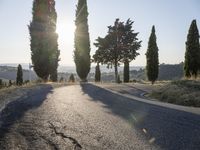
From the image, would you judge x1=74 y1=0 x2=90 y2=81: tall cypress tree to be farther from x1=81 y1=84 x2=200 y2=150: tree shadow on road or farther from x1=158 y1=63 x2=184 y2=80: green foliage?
x1=158 y1=63 x2=184 y2=80: green foliage

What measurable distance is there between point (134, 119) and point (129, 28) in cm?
4721

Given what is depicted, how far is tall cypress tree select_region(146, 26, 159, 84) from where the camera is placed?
1944 inches

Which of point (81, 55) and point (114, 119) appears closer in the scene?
point (114, 119)

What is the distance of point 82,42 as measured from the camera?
4397 cm

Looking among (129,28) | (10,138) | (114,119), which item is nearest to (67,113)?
(114,119)

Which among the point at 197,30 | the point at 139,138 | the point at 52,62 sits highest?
the point at 197,30

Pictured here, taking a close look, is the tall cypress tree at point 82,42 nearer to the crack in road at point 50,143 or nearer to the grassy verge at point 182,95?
the grassy verge at point 182,95

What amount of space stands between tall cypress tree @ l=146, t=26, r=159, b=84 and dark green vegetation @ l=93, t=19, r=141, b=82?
15.5 ft

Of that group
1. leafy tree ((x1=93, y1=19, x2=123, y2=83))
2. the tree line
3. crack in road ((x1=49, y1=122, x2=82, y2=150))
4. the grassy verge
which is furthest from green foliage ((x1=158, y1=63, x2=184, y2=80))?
crack in road ((x1=49, y1=122, x2=82, y2=150))

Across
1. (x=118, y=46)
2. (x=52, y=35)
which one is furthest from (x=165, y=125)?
(x=118, y=46)

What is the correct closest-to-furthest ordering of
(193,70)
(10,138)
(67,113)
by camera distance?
(10,138), (67,113), (193,70)

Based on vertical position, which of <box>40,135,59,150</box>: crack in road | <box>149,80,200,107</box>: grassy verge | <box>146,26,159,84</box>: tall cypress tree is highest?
<box>146,26,159,84</box>: tall cypress tree

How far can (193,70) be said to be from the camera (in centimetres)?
4275

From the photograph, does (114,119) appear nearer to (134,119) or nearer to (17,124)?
(134,119)
